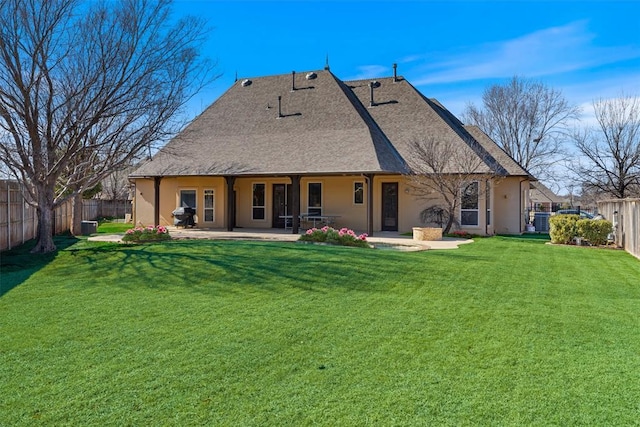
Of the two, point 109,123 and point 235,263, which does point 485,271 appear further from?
point 109,123

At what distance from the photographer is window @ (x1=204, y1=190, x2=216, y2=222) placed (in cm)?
2088

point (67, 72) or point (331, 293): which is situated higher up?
point (67, 72)

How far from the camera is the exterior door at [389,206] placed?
19094mm

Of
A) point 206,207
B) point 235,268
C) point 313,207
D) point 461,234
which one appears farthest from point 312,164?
point 235,268

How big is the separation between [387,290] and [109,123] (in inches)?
412

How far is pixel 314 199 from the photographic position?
65.0 ft

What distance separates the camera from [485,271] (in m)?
8.84

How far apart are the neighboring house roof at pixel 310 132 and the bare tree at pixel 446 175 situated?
43cm

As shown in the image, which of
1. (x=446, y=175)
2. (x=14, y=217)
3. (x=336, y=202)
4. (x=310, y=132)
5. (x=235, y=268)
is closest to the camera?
(x=235, y=268)

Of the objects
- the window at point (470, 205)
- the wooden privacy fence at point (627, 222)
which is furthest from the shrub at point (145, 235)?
the wooden privacy fence at point (627, 222)

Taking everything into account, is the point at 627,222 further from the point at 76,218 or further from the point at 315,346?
the point at 76,218

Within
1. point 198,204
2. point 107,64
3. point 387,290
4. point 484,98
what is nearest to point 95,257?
point 107,64

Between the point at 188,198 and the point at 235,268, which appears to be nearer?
the point at 235,268

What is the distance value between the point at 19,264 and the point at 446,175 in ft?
45.0
